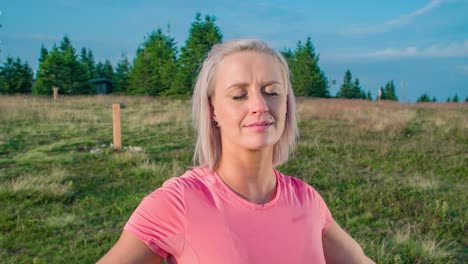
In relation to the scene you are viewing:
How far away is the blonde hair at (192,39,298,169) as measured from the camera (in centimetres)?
139

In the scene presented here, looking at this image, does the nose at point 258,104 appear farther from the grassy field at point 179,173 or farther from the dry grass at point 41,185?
the dry grass at point 41,185

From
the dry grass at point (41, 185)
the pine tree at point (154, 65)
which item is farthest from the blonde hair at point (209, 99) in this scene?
the pine tree at point (154, 65)

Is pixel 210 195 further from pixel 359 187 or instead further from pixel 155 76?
pixel 155 76

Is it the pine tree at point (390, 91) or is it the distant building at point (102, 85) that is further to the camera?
the pine tree at point (390, 91)

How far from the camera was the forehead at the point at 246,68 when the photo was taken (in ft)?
4.45

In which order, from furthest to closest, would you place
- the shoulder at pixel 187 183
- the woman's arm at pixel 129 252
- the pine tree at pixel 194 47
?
1. the pine tree at pixel 194 47
2. the shoulder at pixel 187 183
3. the woman's arm at pixel 129 252

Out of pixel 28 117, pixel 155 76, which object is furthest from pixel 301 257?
pixel 155 76

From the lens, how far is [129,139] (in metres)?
10.9

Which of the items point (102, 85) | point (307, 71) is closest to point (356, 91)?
point (307, 71)

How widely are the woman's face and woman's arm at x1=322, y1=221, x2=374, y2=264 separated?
46cm

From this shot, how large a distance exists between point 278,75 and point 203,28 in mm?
32909

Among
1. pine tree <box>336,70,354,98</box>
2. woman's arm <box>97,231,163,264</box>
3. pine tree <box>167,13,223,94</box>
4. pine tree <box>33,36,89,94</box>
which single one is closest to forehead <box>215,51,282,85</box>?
woman's arm <box>97,231,163,264</box>

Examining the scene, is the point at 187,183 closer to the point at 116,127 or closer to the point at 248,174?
the point at 248,174

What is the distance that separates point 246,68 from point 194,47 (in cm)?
3318
